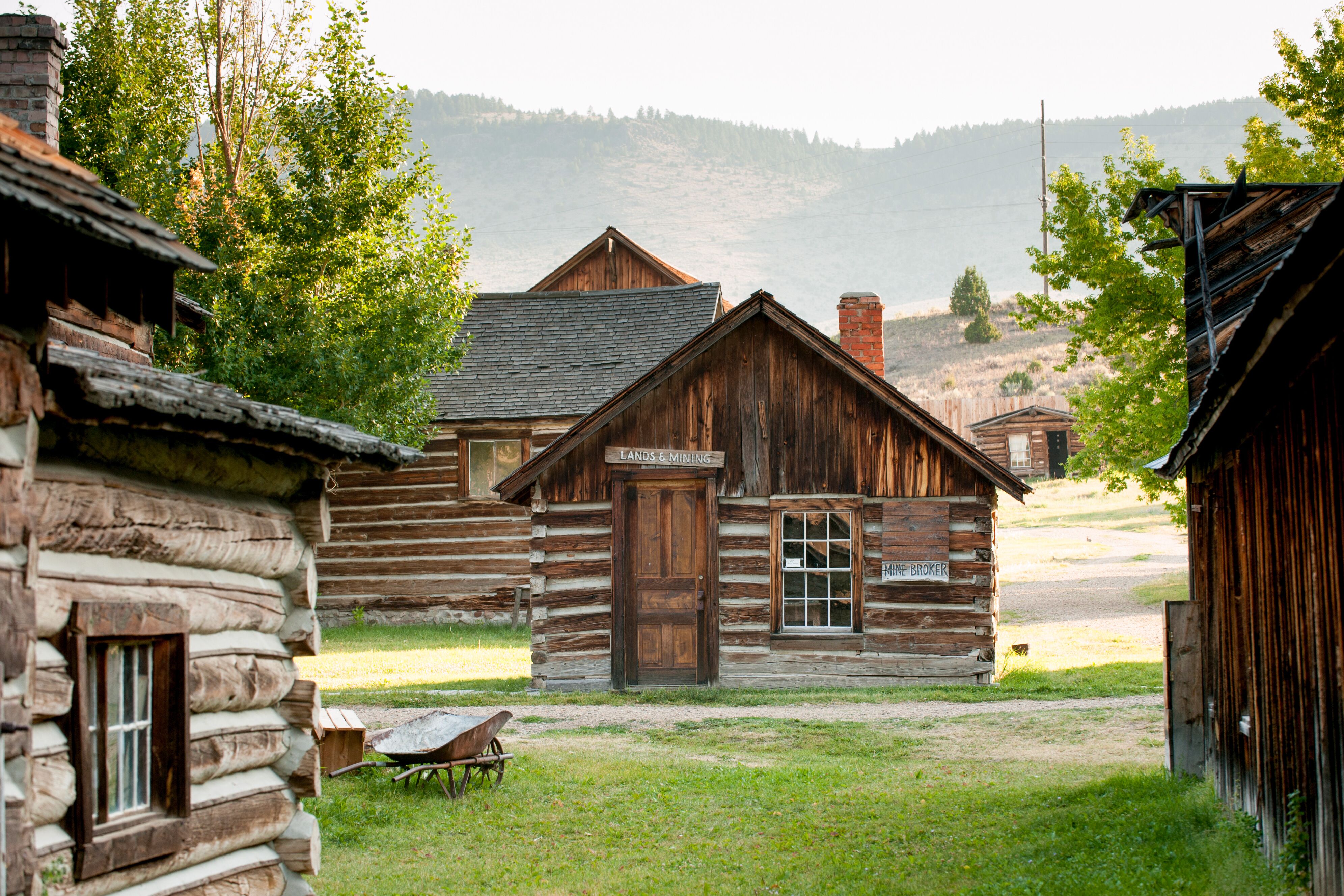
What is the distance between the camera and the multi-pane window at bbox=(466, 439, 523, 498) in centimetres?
2303

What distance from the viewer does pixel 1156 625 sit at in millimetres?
21500

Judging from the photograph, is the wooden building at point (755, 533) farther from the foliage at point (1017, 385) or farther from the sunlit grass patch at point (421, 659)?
the foliage at point (1017, 385)

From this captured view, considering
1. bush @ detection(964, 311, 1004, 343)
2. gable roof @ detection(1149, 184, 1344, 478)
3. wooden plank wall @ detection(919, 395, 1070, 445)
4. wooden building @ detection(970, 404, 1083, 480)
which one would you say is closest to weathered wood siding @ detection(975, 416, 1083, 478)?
wooden building @ detection(970, 404, 1083, 480)

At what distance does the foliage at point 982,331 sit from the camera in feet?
237

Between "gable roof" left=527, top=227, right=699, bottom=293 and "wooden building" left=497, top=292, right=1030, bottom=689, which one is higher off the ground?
"gable roof" left=527, top=227, right=699, bottom=293

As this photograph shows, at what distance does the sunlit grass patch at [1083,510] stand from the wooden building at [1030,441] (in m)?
2.18

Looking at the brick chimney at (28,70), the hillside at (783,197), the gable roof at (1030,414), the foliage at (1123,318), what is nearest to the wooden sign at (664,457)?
the foliage at (1123,318)

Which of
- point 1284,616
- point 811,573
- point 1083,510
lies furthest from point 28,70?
point 1083,510

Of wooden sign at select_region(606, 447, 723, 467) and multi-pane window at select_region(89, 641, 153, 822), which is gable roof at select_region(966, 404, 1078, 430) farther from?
multi-pane window at select_region(89, 641, 153, 822)

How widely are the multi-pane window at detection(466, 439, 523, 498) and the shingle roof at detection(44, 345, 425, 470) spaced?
15.8m

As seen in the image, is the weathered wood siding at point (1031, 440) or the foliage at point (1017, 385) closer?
the weathered wood siding at point (1031, 440)

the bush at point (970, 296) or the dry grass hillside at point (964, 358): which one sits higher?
the bush at point (970, 296)

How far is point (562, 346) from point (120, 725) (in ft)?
61.8

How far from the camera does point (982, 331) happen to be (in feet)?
237
